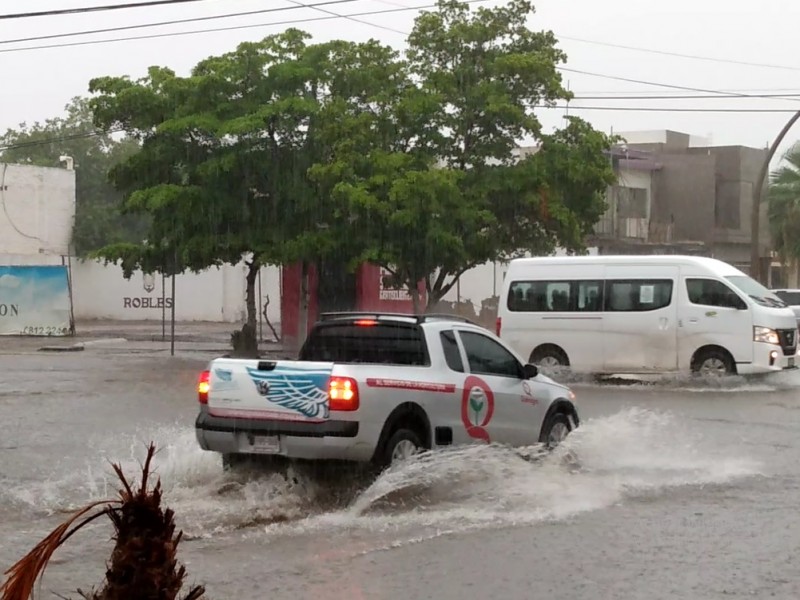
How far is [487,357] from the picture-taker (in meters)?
Result: 11.5

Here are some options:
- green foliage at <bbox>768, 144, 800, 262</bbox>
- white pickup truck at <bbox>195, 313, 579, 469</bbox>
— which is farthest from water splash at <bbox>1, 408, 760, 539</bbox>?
green foliage at <bbox>768, 144, 800, 262</bbox>

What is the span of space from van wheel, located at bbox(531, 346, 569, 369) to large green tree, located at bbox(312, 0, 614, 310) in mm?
4230

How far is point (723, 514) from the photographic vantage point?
390 inches

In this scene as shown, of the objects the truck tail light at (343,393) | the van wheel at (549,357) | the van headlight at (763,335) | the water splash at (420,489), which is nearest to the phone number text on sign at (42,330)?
the van wheel at (549,357)

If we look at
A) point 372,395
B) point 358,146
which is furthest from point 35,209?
point 372,395

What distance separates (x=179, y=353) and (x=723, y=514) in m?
21.7

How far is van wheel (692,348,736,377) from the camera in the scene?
21.2 m

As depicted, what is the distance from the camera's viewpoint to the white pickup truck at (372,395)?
9.78 m

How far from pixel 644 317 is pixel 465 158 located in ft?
25.9

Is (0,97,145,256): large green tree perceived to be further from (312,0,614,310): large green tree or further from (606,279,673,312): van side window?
(606,279,673,312): van side window

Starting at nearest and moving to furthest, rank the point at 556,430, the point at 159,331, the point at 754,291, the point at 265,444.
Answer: the point at 265,444
the point at 556,430
the point at 754,291
the point at 159,331

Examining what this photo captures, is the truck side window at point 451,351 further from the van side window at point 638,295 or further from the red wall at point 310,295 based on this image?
the red wall at point 310,295

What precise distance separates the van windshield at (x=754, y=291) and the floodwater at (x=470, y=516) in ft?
19.6

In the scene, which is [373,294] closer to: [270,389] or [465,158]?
[465,158]
